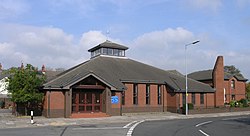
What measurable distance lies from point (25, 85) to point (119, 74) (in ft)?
39.4

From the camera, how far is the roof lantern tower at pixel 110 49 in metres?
46.7

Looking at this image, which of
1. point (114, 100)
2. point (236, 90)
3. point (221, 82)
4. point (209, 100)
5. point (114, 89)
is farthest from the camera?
point (236, 90)

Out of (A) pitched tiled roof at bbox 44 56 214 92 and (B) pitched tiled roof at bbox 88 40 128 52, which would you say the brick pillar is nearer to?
(A) pitched tiled roof at bbox 44 56 214 92

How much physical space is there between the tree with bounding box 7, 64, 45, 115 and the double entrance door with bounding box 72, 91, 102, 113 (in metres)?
3.45

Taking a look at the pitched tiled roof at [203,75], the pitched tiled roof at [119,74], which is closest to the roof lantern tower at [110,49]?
the pitched tiled roof at [119,74]

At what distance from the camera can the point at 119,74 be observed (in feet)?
131

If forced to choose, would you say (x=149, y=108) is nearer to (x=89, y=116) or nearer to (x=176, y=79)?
(x=176, y=79)

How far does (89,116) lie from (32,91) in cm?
613

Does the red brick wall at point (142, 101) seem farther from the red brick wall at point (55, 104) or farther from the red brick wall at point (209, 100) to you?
the red brick wall at point (55, 104)

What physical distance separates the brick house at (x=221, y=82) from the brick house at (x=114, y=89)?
1806 millimetres

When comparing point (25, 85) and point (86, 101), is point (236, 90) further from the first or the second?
point (25, 85)

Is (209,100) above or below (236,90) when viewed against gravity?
below

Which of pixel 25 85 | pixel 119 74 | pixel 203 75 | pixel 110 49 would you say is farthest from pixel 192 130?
pixel 203 75

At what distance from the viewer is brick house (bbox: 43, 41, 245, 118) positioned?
32250 mm
